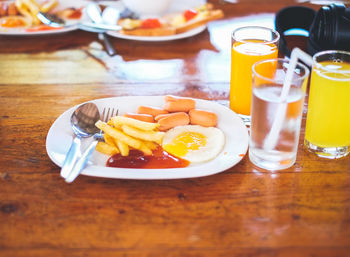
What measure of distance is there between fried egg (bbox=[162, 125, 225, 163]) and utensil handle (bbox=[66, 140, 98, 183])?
0.67 feet

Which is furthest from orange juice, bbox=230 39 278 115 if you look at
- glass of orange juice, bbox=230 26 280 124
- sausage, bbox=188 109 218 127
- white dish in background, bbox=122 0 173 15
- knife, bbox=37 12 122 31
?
white dish in background, bbox=122 0 173 15

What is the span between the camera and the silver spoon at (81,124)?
117cm

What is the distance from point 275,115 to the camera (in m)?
1.07

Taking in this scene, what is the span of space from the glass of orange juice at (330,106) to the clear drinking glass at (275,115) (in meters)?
0.08

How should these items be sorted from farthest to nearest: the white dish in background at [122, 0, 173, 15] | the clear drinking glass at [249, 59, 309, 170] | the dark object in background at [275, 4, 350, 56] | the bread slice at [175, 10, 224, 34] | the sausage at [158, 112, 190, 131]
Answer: the white dish in background at [122, 0, 173, 15] → the bread slice at [175, 10, 224, 34] → the dark object in background at [275, 4, 350, 56] → the sausage at [158, 112, 190, 131] → the clear drinking glass at [249, 59, 309, 170]

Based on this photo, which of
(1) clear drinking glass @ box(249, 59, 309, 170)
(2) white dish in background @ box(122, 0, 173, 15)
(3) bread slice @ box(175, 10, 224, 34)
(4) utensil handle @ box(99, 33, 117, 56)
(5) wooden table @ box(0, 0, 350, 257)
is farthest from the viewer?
(2) white dish in background @ box(122, 0, 173, 15)

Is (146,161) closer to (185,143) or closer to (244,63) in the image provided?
(185,143)

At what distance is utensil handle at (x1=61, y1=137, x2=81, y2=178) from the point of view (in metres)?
1.10

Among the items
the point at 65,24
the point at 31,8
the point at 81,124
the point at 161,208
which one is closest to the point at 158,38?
the point at 65,24

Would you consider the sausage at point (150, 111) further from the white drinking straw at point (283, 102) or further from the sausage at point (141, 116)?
the white drinking straw at point (283, 102)

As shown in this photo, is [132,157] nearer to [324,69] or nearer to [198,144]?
[198,144]

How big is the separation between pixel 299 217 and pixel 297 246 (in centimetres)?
9

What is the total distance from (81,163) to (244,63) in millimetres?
587

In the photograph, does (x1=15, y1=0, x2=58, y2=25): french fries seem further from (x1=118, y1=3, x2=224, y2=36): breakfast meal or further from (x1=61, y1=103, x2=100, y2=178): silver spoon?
(x1=61, y1=103, x2=100, y2=178): silver spoon
